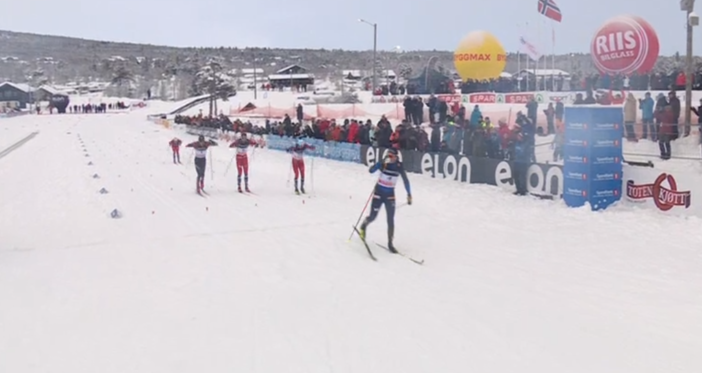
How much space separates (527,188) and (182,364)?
13.1 metres

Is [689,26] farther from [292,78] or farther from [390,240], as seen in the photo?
[292,78]

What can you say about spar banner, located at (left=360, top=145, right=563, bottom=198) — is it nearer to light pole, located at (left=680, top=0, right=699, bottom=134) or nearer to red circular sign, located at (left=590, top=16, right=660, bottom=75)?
light pole, located at (left=680, top=0, right=699, bottom=134)

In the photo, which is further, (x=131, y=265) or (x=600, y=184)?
(x=600, y=184)

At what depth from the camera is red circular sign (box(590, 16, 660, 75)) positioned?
79.2 feet

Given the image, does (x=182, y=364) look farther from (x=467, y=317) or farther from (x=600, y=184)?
(x=600, y=184)

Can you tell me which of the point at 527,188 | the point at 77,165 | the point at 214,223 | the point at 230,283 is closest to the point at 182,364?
the point at 230,283

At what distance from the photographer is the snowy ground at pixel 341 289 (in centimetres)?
723

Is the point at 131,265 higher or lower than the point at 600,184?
lower

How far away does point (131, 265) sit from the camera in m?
11.4

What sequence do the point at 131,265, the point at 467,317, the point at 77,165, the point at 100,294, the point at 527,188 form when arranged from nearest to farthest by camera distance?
the point at 467,317 → the point at 100,294 → the point at 131,265 → the point at 527,188 → the point at 77,165

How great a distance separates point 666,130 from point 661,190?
4.43 metres

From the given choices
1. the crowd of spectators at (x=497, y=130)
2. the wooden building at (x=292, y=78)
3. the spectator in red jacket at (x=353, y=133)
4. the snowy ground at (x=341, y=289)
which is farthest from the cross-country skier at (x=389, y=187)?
the wooden building at (x=292, y=78)

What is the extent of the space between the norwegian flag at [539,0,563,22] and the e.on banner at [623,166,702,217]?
59.8ft

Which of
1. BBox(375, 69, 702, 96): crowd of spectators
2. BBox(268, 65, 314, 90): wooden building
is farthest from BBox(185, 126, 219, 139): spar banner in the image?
BBox(268, 65, 314, 90): wooden building
